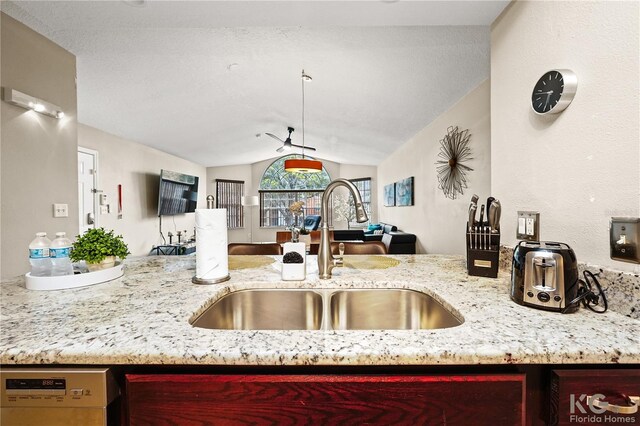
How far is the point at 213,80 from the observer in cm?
329

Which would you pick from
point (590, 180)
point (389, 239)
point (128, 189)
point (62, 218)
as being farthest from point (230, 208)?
point (590, 180)

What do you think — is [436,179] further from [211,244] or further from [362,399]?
[362,399]

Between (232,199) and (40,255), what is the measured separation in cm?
841

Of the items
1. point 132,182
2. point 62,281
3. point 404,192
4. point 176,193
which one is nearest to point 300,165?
point 404,192

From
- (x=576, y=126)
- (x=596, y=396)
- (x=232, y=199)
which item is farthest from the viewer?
(x=232, y=199)

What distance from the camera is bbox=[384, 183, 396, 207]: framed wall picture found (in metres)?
6.47

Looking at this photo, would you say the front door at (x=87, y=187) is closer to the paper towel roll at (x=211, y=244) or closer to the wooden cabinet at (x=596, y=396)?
the paper towel roll at (x=211, y=244)

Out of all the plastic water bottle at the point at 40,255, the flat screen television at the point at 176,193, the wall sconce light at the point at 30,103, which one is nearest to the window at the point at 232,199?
the flat screen television at the point at 176,193

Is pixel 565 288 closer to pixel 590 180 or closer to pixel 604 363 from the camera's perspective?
pixel 604 363

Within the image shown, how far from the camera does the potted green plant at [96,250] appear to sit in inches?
47.5

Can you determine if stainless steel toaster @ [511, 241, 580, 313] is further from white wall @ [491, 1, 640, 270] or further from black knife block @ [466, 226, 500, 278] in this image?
black knife block @ [466, 226, 500, 278]

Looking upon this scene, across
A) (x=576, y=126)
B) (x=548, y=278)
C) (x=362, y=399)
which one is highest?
(x=576, y=126)

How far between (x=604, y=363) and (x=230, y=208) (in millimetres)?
9313

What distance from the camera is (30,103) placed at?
1.98 meters
